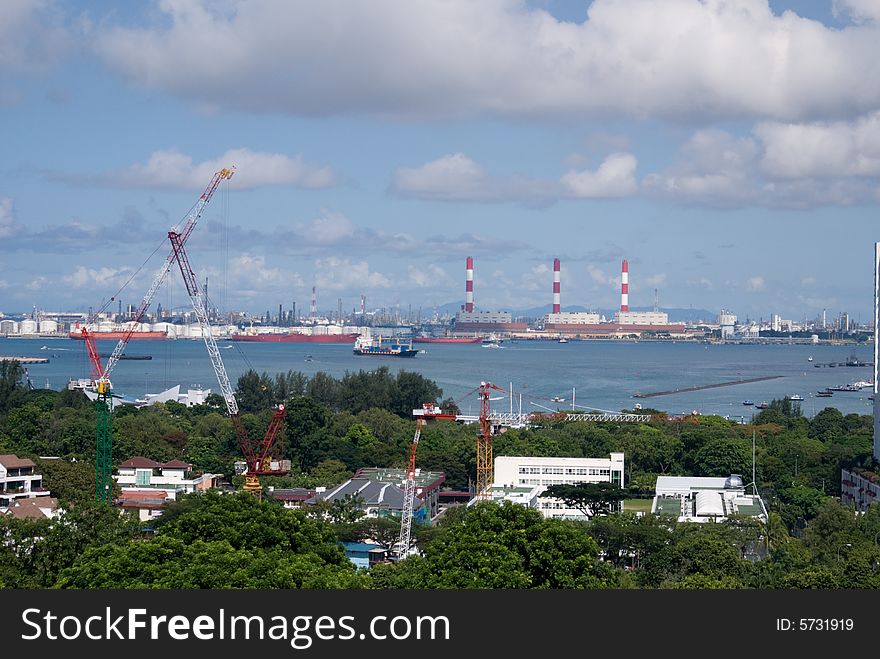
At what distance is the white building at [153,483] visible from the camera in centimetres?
1603

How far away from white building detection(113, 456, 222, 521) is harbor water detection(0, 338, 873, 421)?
17892mm

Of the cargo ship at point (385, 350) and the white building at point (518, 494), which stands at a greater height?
the cargo ship at point (385, 350)

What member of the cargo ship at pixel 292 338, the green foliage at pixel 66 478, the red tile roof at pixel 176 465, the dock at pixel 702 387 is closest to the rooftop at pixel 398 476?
the red tile roof at pixel 176 465

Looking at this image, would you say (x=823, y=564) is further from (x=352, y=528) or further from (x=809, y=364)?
(x=809, y=364)

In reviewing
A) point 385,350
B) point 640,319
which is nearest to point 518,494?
point 385,350

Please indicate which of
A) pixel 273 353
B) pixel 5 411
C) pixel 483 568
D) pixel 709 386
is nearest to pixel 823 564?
pixel 483 568

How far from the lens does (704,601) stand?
5035 mm

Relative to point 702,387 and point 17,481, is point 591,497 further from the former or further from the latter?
point 702,387

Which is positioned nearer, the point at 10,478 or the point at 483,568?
the point at 483,568

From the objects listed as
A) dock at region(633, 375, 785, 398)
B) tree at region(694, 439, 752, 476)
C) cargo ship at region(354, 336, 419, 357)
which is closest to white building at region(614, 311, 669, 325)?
cargo ship at region(354, 336, 419, 357)

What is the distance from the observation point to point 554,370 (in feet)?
184

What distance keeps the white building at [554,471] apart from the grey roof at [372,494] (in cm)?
286

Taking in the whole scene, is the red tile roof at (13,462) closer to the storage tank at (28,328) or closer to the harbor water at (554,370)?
the harbor water at (554,370)

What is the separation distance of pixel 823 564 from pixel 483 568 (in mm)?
4288
